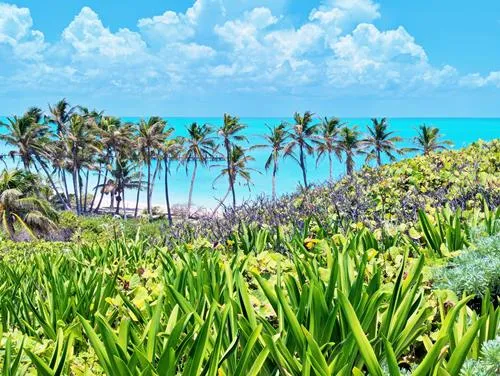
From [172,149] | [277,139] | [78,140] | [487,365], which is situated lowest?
[172,149]

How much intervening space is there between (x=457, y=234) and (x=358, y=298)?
4.31 feet

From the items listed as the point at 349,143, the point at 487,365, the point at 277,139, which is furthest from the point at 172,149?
the point at 487,365

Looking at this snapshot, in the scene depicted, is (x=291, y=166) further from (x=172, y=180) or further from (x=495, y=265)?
(x=495, y=265)

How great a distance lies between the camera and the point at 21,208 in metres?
34.9

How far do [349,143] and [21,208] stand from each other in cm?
3876

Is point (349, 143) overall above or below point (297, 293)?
below

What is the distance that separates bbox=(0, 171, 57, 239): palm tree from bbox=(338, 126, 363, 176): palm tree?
36.5m

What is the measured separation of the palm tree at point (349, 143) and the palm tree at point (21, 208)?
3648 cm

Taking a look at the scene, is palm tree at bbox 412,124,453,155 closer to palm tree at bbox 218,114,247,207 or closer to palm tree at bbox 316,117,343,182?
palm tree at bbox 316,117,343,182

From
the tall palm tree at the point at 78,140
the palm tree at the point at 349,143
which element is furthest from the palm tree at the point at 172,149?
the palm tree at the point at 349,143

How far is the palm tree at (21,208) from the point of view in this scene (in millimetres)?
34406

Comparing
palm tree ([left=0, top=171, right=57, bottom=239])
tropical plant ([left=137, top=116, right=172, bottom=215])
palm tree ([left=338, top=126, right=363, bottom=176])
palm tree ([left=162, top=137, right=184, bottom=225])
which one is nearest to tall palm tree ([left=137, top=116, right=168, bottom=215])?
tropical plant ([left=137, top=116, right=172, bottom=215])

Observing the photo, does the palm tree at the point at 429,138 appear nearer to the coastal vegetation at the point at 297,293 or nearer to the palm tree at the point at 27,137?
the palm tree at the point at 27,137

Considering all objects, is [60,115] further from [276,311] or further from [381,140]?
[276,311]
